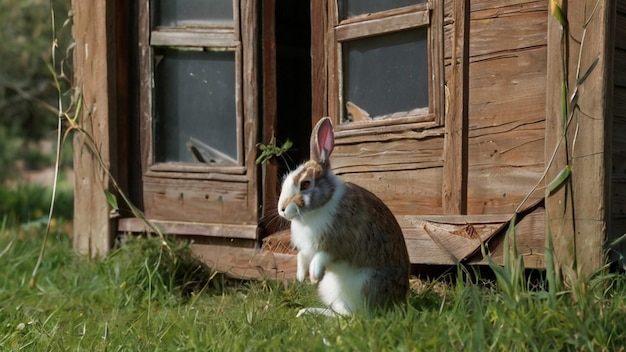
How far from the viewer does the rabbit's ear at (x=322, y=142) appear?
4574mm

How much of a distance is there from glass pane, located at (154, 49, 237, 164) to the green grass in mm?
773

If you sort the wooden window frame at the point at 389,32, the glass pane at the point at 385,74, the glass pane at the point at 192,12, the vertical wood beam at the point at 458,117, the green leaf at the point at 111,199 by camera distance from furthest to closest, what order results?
the green leaf at the point at 111,199
the glass pane at the point at 192,12
the glass pane at the point at 385,74
the wooden window frame at the point at 389,32
the vertical wood beam at the point at 458,117

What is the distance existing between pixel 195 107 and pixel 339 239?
8.02ft

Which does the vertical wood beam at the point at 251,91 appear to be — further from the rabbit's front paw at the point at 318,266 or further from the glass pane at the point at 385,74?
the rabbit's front paw at the point at 318,266

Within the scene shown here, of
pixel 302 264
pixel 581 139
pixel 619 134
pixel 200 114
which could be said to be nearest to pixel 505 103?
pixel 581 139

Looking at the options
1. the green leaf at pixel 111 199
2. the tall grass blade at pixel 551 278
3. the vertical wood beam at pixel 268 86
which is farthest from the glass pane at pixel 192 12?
the tall grass blade at pixel 551 278

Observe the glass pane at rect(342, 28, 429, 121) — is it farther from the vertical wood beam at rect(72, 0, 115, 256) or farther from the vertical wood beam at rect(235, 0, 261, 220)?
the vertical wood beam at rect(72, 0, 115, 256)

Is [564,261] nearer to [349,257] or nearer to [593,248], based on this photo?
[593,248]

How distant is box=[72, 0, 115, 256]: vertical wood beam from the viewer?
6.57 m

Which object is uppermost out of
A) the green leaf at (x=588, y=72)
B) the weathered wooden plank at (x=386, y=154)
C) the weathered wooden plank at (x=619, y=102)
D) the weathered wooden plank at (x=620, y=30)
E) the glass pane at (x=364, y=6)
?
the glass pane at (x=364, y=6)

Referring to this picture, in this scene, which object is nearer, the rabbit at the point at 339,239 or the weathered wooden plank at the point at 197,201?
the rabbit at the point at 339,239

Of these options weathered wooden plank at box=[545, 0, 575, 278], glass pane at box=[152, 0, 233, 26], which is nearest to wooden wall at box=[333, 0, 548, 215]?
weathered wooden plank at box=[545, 0, 575, 278]

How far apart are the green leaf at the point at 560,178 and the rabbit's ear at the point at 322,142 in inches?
48.4

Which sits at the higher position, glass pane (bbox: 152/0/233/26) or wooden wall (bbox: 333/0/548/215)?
glass pane (bbox: 152/0/233/26)
